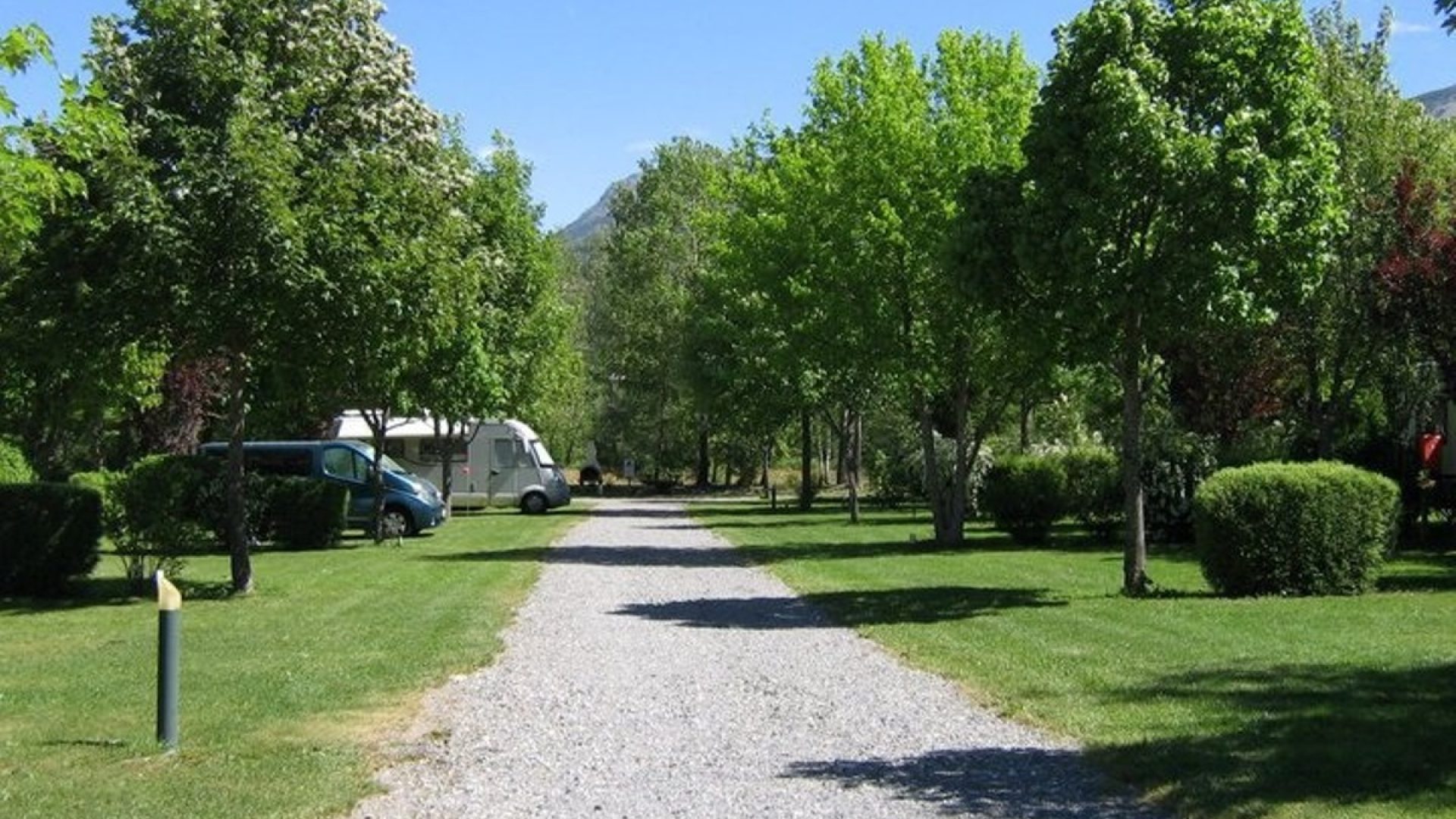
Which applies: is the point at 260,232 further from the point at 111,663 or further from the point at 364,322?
the point at 111,663

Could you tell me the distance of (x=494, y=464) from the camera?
44844 mm

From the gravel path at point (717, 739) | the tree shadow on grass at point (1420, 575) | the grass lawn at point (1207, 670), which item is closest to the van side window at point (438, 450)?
the grass lawn at point (1207, 670)

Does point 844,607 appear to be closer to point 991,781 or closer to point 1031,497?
point 991,781

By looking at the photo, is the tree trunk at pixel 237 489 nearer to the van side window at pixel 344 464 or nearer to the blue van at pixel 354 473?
the blue van at pixel 354 473

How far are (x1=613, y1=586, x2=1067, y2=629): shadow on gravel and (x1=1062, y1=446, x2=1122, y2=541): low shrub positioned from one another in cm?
917

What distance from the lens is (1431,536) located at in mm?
25031

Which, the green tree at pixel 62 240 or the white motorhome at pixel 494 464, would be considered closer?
the green tree at pixel 62 240

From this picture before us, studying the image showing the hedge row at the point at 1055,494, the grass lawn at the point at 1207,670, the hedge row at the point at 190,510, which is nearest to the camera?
the grass lawn at the point at 1207,670

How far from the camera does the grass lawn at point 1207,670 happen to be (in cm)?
733

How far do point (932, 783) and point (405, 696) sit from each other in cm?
428

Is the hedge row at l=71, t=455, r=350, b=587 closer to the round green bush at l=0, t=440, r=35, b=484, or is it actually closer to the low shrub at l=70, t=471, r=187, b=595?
the low shrub at l=70, t=471, r=187, b=595

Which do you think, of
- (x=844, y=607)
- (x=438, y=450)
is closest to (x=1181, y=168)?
(x=844, y=607)

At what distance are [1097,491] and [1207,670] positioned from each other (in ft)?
52.8

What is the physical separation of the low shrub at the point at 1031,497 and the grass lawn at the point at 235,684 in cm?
1030
